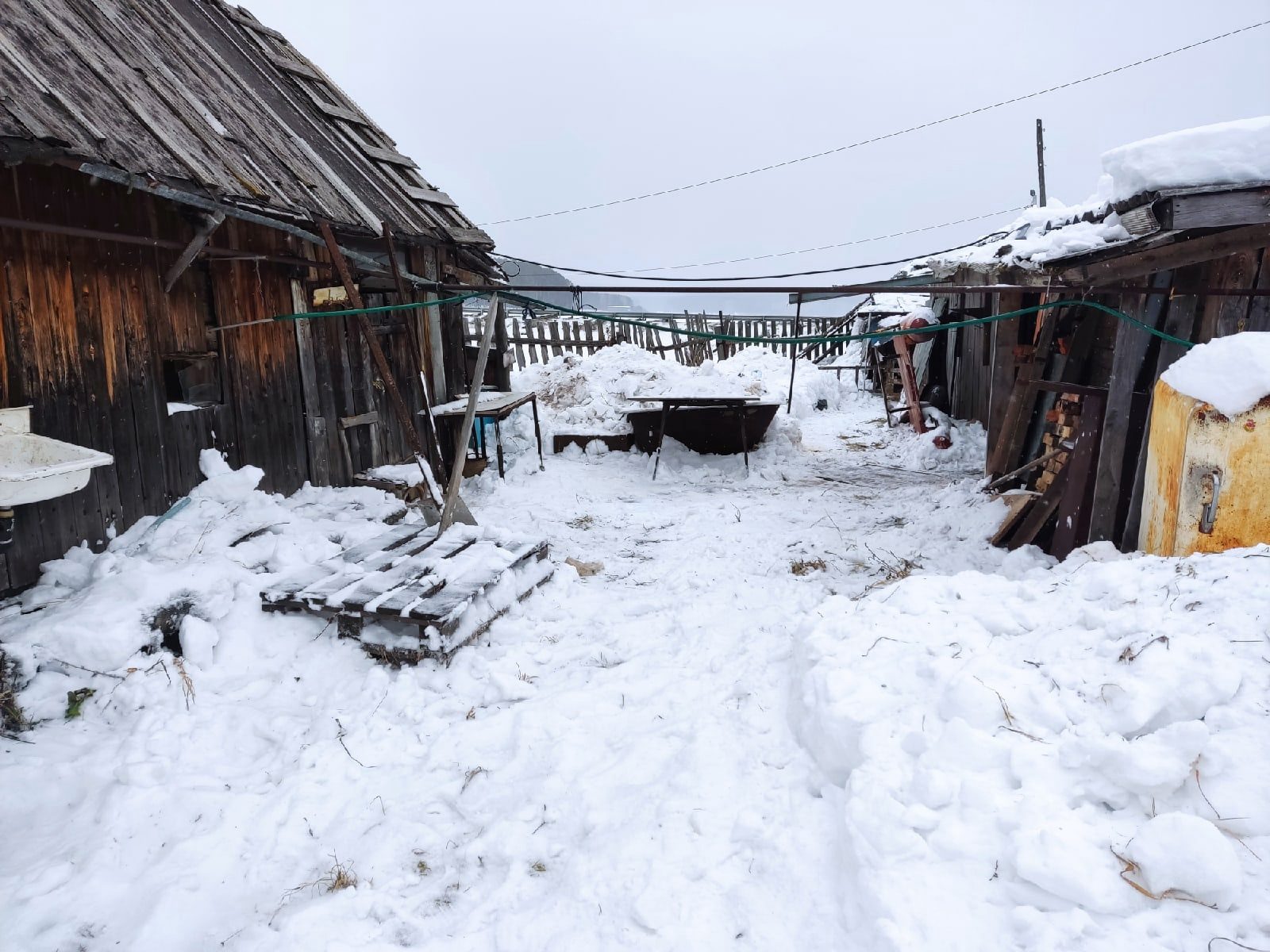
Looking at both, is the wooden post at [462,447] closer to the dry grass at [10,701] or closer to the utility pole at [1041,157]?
the dry grass at [10,701]

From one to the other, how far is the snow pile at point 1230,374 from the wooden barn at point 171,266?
5.39 meters

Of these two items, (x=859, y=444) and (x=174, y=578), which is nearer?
(x=174, y=578)

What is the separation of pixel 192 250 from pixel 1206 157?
259 inches

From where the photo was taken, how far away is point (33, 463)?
4.07 metres

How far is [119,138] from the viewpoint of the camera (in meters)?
4.48

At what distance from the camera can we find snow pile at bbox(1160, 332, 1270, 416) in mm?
3705

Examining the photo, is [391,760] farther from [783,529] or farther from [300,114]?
[300,114]

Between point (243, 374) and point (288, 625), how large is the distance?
8.79 feet

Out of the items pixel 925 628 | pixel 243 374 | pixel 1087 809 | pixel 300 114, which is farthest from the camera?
pixel 300 114

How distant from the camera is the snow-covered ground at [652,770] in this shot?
7.23 feet

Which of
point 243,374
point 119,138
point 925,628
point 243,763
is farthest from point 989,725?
point 243,374

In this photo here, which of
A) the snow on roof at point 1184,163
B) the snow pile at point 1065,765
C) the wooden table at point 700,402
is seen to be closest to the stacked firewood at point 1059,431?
the snow on roof at point 1184,163

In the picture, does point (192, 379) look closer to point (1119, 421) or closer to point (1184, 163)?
point (1184, 163)

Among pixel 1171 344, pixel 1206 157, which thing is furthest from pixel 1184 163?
pixel 1171 344
